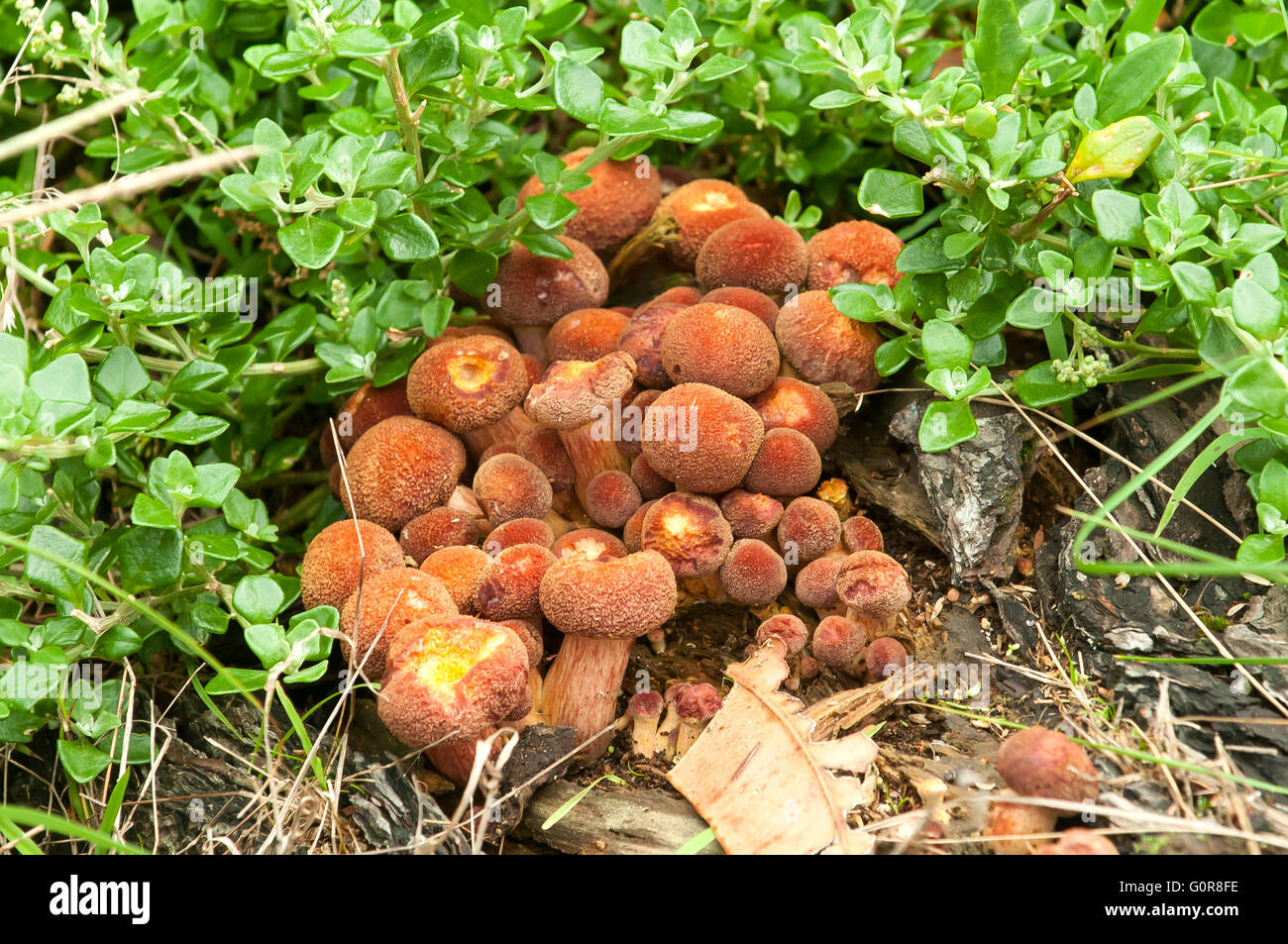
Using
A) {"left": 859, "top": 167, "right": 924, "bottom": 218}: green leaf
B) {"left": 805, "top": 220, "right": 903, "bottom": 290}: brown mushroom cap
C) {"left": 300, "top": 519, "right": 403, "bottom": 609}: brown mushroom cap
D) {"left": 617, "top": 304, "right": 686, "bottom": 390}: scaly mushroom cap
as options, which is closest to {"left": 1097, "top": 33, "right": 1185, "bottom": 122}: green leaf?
{"left": 859, "top": 167, "right": 924, "bottom": 218}: green leaf

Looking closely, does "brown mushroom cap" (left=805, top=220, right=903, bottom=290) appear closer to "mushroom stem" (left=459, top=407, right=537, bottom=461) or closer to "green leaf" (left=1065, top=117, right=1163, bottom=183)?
"green leaf" (left=1065, top=117, right=1163, bottom=183)

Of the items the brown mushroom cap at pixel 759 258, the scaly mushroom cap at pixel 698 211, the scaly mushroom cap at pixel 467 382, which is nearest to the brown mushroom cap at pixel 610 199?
the scaly mushroom cap at pixel 698 211

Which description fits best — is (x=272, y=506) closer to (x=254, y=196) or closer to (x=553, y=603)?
(x=254, y=196)

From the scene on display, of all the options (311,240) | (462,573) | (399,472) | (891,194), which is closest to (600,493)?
(462,573)

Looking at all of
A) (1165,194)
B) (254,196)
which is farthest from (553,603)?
(1165,194)

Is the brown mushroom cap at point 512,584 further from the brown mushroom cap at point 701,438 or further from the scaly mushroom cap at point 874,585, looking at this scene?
the scaly mushroom cap at point 874,585

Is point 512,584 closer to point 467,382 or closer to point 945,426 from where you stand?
point 467,382
